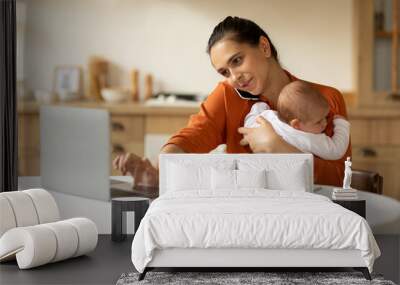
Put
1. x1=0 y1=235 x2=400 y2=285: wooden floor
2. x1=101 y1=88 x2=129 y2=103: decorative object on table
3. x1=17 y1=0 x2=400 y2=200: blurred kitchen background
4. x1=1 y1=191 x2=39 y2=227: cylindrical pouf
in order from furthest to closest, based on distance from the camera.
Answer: x1=101 y1=88 x2=129 y2=103: decorative object on table < x1=17 y1=0 x2=400 y2=200: blurred kitchen background < x1=1 y1=191 x2=39 y2=227: cylindrical pouf < x1=0 y1=235 x2=400 y2=285: wooden floor

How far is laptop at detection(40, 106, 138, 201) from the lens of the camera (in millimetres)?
6398

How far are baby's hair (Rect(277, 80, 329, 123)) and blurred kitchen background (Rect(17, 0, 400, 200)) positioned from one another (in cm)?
31

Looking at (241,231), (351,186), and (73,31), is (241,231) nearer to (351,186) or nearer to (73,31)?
(351,186)

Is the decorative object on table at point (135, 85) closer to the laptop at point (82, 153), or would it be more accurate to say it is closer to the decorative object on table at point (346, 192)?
the laptop at point (82, 153)

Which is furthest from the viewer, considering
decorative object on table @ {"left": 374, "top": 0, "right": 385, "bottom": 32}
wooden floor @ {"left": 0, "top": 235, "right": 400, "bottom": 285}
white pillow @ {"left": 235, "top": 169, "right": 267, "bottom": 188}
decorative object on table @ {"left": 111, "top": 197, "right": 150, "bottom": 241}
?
decorative object on table @ {"left": 374, "top": 0, "right": 385, "bottom": 32}

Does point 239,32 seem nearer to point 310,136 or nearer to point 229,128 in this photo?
point 229,128

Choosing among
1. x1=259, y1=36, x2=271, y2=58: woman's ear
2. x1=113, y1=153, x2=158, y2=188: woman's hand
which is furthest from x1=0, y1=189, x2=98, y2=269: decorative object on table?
x1=259, y1=36, x2=271, y2=58: woman's ear

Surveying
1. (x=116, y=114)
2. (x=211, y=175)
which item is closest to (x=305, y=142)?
(x=211, y=175)

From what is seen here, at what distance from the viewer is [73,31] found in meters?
7.14

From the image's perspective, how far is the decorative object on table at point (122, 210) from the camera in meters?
5.76

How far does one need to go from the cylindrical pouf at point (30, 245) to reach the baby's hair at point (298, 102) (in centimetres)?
193

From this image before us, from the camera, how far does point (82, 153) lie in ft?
21.1

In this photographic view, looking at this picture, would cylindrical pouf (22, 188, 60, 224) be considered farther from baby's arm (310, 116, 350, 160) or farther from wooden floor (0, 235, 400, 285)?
baby's arm (310, 116, 350, 160)

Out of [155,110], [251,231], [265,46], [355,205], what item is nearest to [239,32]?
[265,46]
